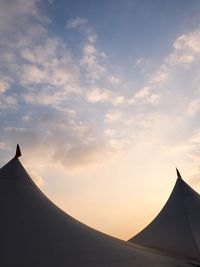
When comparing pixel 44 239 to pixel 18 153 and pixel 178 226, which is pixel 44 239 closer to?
pixel 18 153

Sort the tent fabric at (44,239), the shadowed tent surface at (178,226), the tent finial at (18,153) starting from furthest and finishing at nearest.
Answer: the shadowed tent surface at (178,226) → the tent finial at (18,153) → the tent fabric at (44,239)

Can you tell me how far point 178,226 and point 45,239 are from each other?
25.6ft

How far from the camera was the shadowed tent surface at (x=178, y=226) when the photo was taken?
11.8 meters

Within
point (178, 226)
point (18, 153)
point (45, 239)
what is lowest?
point (45, 239)

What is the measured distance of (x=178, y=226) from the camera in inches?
504

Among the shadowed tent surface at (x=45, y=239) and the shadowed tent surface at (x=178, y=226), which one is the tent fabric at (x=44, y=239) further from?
the shadowed tent surface at (x=178, y=226)

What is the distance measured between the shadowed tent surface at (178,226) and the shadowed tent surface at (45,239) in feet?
16.0

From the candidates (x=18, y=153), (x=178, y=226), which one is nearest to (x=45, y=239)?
(x=18, y=153)

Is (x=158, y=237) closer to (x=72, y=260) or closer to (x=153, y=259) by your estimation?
(x=153, y=259)

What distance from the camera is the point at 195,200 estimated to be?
1381 centimetres

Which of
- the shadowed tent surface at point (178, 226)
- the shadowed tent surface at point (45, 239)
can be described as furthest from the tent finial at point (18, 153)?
the shadowed tent surface at point (178, 226)

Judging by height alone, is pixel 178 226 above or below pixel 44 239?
above

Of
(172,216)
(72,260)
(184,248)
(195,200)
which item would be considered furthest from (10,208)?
(195,200)

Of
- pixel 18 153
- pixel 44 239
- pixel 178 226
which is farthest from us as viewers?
pixel 178 226
